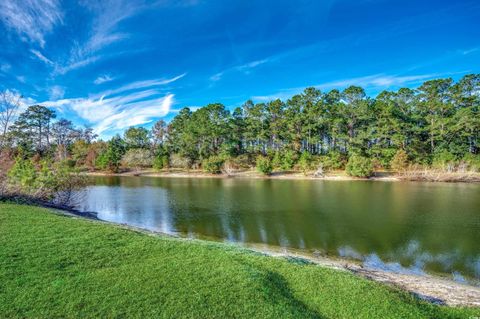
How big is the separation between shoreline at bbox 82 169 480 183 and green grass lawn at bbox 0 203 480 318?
3292 centimetres

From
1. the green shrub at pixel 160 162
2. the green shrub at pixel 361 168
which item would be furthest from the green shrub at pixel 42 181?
the green shrub at pixel 361 168

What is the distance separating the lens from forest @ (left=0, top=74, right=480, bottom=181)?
158 ft

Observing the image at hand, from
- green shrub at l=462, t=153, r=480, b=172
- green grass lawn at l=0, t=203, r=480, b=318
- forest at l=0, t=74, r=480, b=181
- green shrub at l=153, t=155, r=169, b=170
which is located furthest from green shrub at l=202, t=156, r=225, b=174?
green grass lawn at l=0, t=203, r=480, b=318

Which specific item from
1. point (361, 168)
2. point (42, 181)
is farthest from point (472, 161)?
point (42, 181)

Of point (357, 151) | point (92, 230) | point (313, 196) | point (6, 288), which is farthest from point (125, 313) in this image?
point (357, 151)

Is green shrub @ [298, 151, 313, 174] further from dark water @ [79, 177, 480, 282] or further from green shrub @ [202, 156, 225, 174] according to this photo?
dark water @ [79, 177, 480, 282]

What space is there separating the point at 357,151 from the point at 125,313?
53256mm

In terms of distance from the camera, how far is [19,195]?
54.0ft

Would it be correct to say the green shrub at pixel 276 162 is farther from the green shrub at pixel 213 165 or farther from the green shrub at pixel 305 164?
the green shrub at pixel 213 165

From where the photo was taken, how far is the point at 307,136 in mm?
59719

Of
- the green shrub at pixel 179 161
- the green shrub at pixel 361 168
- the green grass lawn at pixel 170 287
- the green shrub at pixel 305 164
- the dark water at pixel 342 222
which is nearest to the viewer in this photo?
the green grass lawn at pixel 170 287

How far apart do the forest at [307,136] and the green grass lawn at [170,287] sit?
3819 cm

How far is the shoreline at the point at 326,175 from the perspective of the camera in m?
38.8

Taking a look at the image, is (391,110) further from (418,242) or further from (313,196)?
(418,242)
